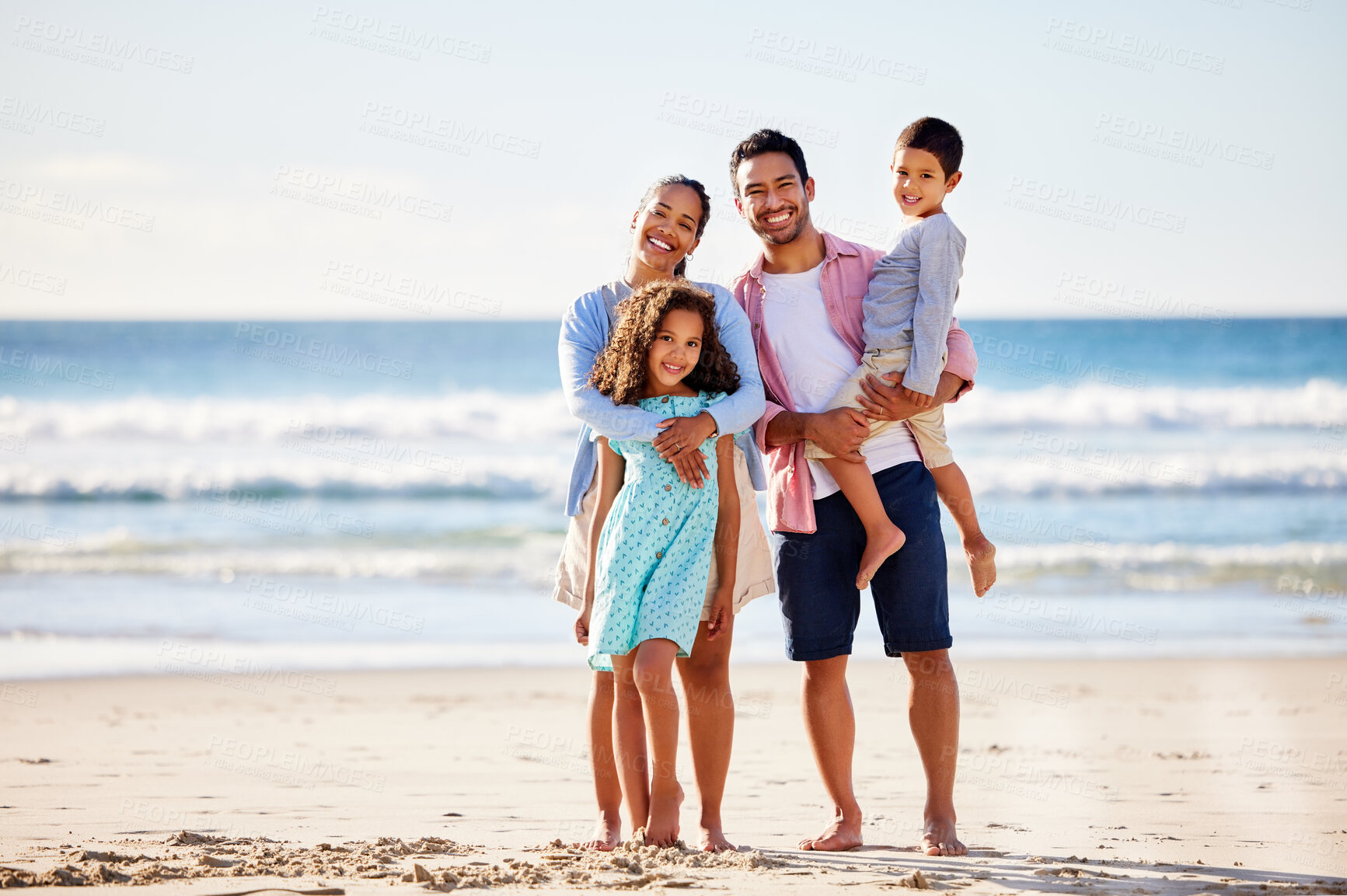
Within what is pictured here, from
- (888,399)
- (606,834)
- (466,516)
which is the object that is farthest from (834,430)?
(466,516)

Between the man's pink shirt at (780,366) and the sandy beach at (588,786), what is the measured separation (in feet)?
3.44

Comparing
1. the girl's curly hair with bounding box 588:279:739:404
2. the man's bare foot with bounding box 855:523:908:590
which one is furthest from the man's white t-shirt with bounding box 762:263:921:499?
the girl's curly hair with bounding box 588:279:739:404

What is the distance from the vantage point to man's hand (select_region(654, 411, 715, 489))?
3.01 meters

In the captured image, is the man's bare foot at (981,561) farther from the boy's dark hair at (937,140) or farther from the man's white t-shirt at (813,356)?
the boy's dark hair at (937,140)

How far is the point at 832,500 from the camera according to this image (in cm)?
340

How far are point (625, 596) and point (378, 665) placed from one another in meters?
3.96

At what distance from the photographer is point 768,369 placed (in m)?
3.47

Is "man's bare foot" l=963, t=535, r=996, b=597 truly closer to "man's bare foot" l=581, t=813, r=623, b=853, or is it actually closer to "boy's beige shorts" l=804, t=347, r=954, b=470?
"boy's beige shorts" l=804, t=347, r=954, b=470

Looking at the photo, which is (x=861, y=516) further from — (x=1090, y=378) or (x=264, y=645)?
(x=1090, y=378)

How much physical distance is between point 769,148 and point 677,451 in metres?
1.04

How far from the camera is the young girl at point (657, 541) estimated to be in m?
3.02

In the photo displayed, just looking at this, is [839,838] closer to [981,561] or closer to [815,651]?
[815,651]

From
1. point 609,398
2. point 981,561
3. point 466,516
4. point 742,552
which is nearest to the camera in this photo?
point 609,398

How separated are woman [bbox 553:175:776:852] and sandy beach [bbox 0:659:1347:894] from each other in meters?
0.28
